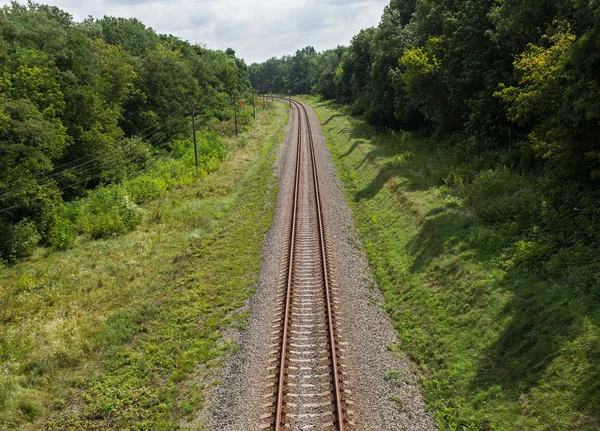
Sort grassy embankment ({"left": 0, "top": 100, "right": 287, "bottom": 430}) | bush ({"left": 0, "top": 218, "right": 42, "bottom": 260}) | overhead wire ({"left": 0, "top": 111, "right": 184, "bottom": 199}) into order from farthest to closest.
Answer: overhead wire ({"left": 0, "top": 111, "right": 184, "bottom": 199}) → bush ({"left": 0, "top": 218, "right": 42, "bottom": 260}) → grassy embankment ({"left": 0, "top": 100, "right": 287, "bottom": 430})

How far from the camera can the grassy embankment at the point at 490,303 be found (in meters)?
9.04

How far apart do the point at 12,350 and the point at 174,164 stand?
27063mm

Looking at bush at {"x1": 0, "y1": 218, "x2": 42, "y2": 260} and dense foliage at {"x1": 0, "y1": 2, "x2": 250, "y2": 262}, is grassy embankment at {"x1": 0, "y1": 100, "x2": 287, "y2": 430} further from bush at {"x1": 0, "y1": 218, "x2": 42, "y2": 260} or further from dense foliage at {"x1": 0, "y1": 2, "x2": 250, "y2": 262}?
dense foliage at {"x1": 0, "y1": 2, "x2": 250, "y2": 262}

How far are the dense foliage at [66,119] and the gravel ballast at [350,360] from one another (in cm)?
1427

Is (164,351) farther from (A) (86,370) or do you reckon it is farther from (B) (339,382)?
(B) (339,382)

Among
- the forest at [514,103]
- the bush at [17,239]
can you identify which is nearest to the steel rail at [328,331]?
the forest at [514,103]

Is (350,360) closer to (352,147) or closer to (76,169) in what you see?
(76,169)

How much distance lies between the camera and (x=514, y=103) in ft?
67.2

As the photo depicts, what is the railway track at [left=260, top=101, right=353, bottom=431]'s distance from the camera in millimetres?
9672

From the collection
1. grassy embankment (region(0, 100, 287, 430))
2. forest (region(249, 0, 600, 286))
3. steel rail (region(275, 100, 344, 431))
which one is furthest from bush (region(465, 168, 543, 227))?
grassy embankment (region(0, 100, 287, 430))

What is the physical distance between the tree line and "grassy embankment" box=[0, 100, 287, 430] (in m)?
12.7

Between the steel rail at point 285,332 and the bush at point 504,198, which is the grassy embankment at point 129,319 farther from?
the bush at point 504,198

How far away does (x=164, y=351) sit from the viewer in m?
12.3

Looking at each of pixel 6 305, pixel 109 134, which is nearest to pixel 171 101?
pixel 109 134
